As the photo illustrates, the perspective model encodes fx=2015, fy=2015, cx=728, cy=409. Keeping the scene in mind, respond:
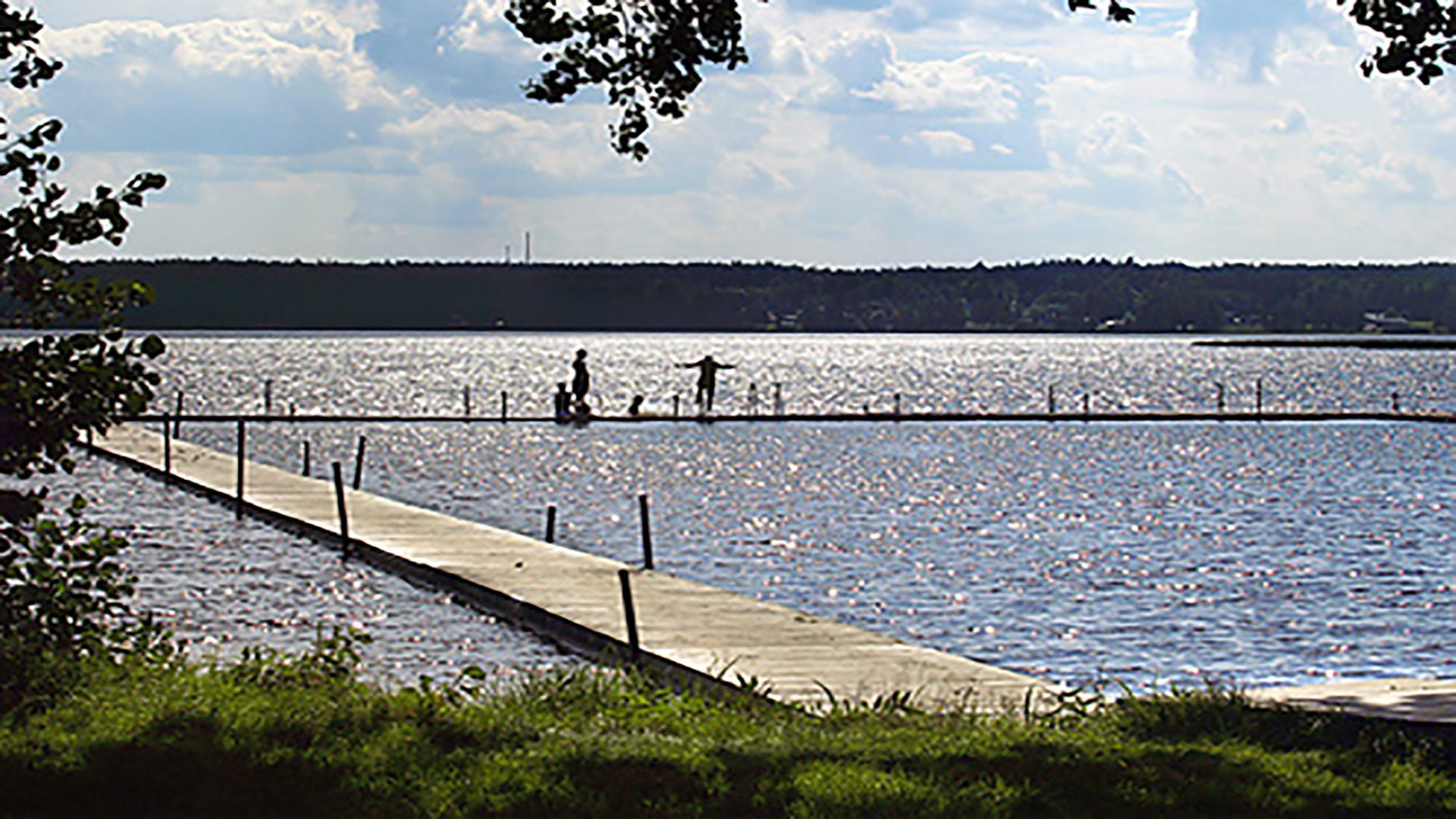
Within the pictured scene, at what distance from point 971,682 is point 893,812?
20.9 feet

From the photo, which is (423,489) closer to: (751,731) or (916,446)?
(916,446)

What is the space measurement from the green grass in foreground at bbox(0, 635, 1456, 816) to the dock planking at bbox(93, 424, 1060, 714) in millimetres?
1910

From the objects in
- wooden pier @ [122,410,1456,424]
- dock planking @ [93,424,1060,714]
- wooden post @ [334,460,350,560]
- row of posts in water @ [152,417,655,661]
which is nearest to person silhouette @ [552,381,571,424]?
wooden pier @ [122,410,1456,424]

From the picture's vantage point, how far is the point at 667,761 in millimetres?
10328

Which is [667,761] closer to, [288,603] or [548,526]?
[288,603]

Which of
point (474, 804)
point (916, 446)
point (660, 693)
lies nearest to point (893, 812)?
point (474, 804)

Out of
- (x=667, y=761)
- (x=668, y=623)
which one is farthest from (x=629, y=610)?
(x=667, y=761)

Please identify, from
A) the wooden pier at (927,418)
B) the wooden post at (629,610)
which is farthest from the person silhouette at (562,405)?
the wooden post at (629,610)

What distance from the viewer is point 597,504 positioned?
45625 mm

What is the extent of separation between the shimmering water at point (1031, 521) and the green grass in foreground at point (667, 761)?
9723 mm

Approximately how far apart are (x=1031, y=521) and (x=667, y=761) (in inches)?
1333

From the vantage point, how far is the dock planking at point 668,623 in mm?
15508

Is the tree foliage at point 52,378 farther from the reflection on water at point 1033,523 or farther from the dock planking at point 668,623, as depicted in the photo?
the reflection on water at point 1033,523

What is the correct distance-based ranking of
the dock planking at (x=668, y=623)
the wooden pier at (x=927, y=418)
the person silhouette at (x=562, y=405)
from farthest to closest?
the wooden pier at (x=927, y=418) < the person silhouette at (x=562, y=405) < the dock planking at (x=668, y=623)
